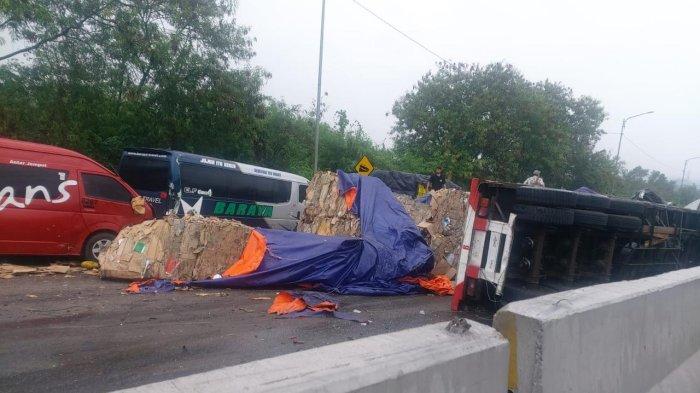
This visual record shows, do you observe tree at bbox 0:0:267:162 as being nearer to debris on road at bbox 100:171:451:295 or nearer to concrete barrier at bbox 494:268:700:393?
debris on road at bbox 100:171:451:295

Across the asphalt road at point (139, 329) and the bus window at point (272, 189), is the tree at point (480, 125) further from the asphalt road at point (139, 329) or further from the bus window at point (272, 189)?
the asphalt road at point (139, 329)

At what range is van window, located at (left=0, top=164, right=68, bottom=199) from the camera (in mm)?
8188

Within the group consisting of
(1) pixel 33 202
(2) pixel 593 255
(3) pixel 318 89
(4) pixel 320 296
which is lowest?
(4) pixel 320 296

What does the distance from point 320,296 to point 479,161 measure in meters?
21.4

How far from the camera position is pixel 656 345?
3785 mm

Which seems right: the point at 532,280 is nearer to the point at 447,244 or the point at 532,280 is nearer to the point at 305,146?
the point at 447,244

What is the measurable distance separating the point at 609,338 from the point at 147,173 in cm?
1103

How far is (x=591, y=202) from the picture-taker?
6.12m

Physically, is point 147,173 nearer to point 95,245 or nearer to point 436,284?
point 95,245

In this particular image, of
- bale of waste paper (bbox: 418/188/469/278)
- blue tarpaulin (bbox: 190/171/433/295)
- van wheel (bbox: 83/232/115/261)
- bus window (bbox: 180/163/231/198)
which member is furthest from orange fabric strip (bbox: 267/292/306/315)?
bus window (bbox: 180/163/231/198)

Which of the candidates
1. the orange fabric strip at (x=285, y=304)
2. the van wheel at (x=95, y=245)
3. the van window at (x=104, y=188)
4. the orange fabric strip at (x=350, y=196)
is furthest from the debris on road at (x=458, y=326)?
the van window at (x=104, y=188)

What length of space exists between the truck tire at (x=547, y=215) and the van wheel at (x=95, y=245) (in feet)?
23.6

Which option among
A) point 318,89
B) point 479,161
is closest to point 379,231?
point 318,89

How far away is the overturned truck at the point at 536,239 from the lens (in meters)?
5.89
